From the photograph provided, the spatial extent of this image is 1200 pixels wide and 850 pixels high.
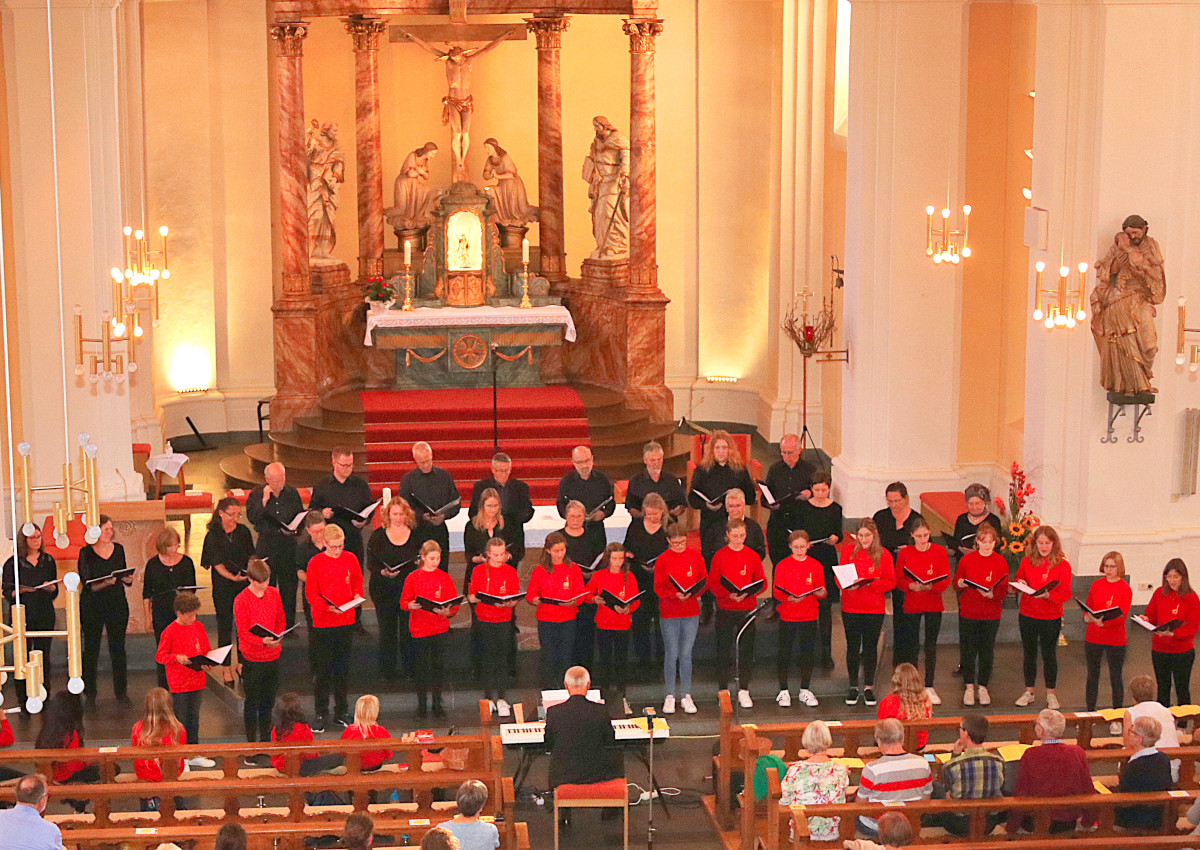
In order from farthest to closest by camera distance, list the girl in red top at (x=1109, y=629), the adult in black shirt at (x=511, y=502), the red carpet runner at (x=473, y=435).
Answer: the red carpet runner at (x=473, y=435) < the adult in black shirt at (x=511, y=502) < the girl in red top at (x=1109, y=629)

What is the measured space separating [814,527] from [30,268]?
6777mm

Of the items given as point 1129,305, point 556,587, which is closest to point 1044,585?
point 1129,305

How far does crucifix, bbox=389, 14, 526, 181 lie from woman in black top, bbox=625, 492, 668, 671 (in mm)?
8486

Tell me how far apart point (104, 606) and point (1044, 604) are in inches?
247

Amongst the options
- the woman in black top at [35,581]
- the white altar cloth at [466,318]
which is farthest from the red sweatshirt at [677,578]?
the white altar cloth at [466,318]

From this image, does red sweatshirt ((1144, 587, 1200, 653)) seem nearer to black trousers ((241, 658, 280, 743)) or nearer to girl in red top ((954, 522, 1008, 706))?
girl in red top ((954, 522, 1008, 706))

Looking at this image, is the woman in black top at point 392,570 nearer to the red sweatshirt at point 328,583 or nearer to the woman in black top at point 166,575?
the red sweatshirt at point 328,583

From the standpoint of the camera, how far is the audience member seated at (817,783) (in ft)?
28.7

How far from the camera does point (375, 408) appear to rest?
1753cm

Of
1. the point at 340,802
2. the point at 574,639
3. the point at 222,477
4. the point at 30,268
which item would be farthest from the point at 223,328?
the point at 340,802

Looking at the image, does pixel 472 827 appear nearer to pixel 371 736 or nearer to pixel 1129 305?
pixel 371 736

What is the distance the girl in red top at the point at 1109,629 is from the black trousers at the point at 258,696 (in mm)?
5229

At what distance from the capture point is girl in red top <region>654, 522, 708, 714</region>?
11.5m

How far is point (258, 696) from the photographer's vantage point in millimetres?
11102
